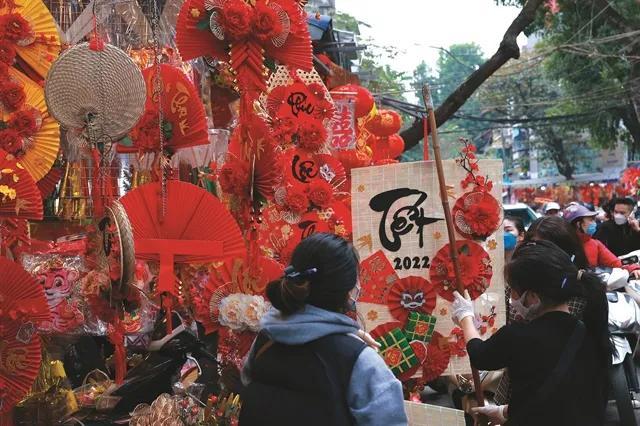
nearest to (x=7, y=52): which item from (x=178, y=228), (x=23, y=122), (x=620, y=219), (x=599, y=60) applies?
(x=23, y=122)

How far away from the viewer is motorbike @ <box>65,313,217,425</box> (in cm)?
504

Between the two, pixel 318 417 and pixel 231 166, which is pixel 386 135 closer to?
pixel 231 166

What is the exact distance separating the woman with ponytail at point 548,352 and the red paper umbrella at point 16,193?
2.65m

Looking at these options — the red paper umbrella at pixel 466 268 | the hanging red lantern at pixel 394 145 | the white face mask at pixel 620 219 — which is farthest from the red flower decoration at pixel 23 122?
the white face mask at pixel 620 219

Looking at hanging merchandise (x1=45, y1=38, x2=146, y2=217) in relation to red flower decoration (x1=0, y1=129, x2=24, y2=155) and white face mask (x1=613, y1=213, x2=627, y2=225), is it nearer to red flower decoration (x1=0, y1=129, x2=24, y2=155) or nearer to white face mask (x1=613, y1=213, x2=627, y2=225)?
red flower decoration (x1=0, y1=129, x2=24, y2=155)

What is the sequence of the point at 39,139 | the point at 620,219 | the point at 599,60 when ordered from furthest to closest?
1. the point at 599,60
2. the point at 620,219
3. the point at 39,139

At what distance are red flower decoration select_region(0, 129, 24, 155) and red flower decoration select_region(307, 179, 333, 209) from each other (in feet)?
6.78

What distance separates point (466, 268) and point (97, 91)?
93.9 inches

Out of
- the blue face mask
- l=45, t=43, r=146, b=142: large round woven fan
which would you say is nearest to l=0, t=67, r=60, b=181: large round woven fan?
l=45, t=43, r=146, b=142: large round woven fan

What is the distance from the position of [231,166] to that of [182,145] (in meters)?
0.70

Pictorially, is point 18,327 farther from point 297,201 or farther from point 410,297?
point 410,297

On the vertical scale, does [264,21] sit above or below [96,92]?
above

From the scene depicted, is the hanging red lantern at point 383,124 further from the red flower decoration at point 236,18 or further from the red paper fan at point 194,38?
the red flower decoration at point 236,18

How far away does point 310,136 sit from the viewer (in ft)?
20.8
